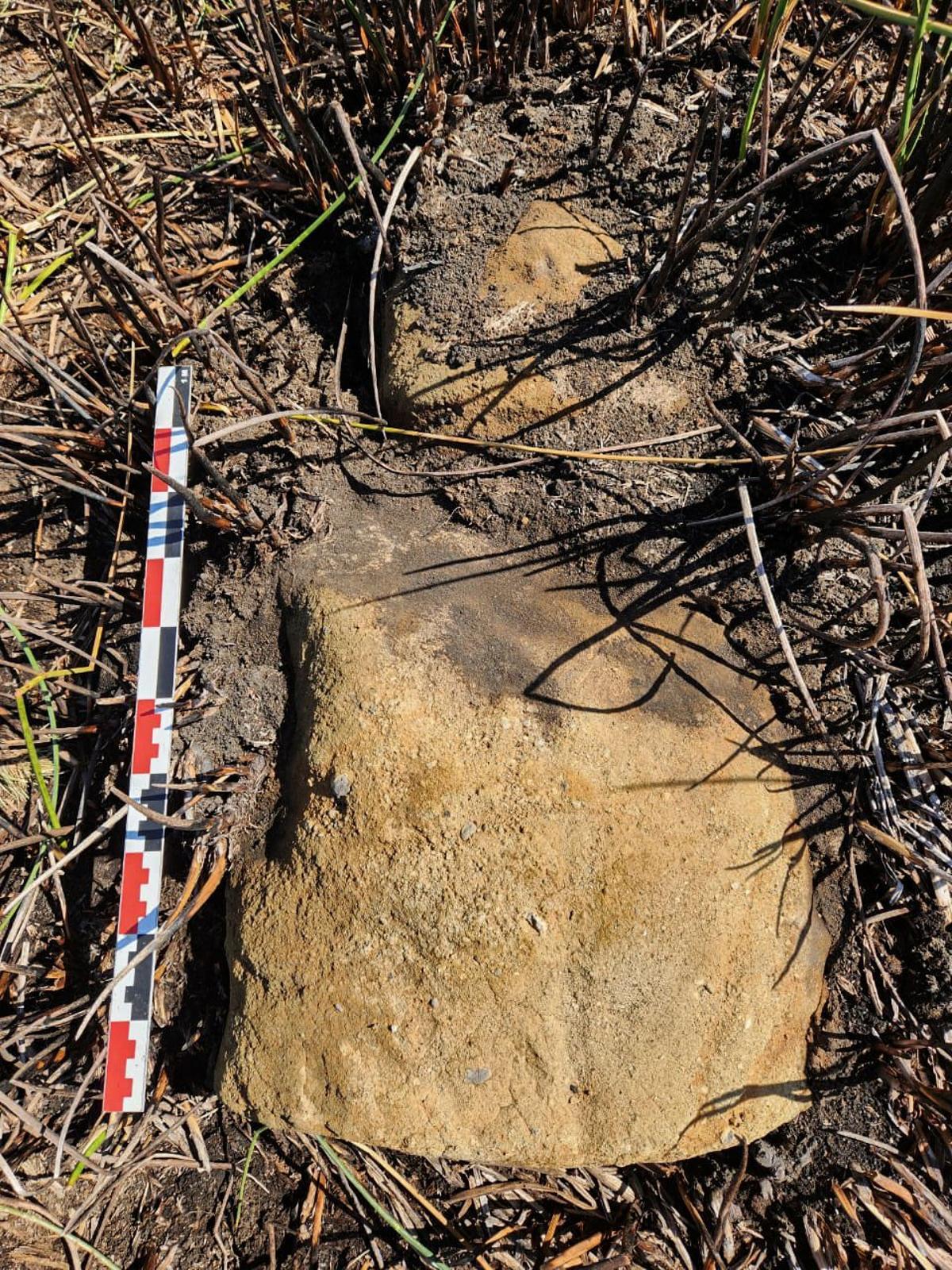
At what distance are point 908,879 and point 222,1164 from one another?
65.2 inches

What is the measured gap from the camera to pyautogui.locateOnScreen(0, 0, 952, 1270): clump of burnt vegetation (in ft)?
5.22

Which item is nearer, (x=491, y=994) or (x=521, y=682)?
(x=491, y=994)

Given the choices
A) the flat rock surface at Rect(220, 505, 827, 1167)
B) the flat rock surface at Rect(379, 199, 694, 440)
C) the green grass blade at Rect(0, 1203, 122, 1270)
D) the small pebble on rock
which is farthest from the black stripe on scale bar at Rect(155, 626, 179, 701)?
the green grass blade at Rect(0, 1203, 122, 1270)

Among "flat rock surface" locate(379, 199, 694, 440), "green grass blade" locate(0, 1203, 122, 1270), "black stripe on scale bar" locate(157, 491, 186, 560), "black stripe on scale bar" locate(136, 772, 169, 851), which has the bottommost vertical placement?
"green grass blade" locate(0, 1203, 122, 1270)

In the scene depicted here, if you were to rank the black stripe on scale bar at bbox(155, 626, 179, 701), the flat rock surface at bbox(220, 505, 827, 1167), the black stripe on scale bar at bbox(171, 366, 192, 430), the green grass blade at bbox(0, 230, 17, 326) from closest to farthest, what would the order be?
the flat rock surface at bbox(220, 505, 827, 1167), the black stripe on scale bar at bbox(155, 626, 179, 701), the black stripe on scale bar at bbox(171, 366, 192, 430), the green grass blade at bbox(0, 230, 17, 326)

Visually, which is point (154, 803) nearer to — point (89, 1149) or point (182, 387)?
point (89, 1149)

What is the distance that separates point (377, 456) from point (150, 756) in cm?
91

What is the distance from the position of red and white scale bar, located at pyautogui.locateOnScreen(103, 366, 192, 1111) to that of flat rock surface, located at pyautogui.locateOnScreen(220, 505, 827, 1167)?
0.28 m

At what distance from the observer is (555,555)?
1.76 metres

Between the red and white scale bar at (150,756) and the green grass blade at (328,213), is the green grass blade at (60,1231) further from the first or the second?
the green grass blade at (328,213)

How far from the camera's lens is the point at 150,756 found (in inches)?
71.3

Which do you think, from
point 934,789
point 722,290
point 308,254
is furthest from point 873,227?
point 308,254

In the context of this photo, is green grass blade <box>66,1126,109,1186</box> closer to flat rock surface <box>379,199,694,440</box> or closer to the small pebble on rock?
the small pebble on rock

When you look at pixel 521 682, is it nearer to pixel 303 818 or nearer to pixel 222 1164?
pixel 303 818
